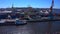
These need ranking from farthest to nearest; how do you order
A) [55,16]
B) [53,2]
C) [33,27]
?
[33,27] < [55,16] < [53,2]

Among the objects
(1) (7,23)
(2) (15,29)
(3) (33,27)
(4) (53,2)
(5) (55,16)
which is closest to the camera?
(4) (53,2)

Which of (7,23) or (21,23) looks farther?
(21,23)

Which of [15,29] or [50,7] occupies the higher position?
[50,7]

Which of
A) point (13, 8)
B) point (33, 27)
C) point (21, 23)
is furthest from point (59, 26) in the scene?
point (13, 8)

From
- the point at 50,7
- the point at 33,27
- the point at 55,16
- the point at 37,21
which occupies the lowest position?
the point at 33,27

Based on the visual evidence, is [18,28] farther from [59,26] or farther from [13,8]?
[59,26]

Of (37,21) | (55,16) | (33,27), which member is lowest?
(33,27)

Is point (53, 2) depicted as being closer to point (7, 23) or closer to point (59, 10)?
point (59, 10)

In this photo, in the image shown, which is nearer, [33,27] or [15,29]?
[15,29]

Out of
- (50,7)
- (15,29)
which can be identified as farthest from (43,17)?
(15,29)
